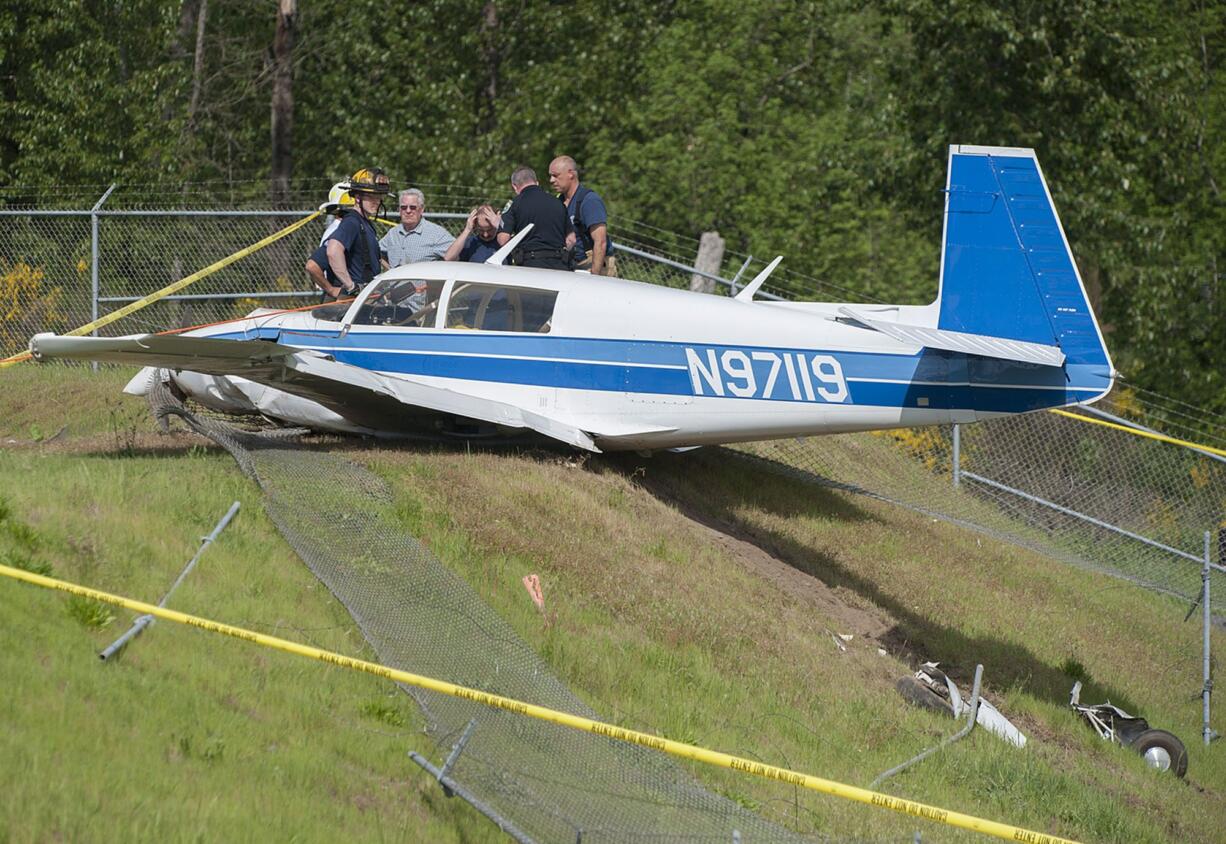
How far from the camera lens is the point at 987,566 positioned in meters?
16.8

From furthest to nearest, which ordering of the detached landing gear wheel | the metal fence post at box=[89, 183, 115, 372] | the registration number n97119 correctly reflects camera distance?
the metal fence post at box=[89, 183, 115, 372] → the detached landing gear wheel → the registration number n97119

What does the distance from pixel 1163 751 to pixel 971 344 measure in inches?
162

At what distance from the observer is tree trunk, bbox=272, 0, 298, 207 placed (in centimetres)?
2778

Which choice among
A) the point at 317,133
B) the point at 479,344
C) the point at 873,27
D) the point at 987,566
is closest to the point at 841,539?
the point at 987,566

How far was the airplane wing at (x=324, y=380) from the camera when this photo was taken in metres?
11.9

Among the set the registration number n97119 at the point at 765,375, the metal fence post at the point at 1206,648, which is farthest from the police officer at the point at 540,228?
the metal fence post at the point at 1206,648

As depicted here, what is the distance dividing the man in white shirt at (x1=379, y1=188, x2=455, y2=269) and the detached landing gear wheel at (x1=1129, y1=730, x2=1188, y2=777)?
28.0ft

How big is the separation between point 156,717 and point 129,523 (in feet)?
8.23

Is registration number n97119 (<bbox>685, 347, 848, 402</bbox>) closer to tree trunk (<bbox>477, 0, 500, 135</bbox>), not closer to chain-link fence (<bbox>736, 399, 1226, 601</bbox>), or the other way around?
chain-link fence (<bbox>736, 399, 1226, 601</bbox>)

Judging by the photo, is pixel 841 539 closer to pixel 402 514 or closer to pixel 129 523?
pixel 402 514

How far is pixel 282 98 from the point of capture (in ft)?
93.5

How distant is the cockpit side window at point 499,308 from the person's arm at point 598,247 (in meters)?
1.45

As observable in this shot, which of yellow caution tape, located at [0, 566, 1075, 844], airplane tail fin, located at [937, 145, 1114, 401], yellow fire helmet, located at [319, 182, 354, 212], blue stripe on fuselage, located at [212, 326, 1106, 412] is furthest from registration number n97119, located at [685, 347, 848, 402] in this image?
yellow caution tape, located at [0, 566, 1075, 844]

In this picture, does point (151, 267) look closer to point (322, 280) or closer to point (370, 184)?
point (322, 280)
